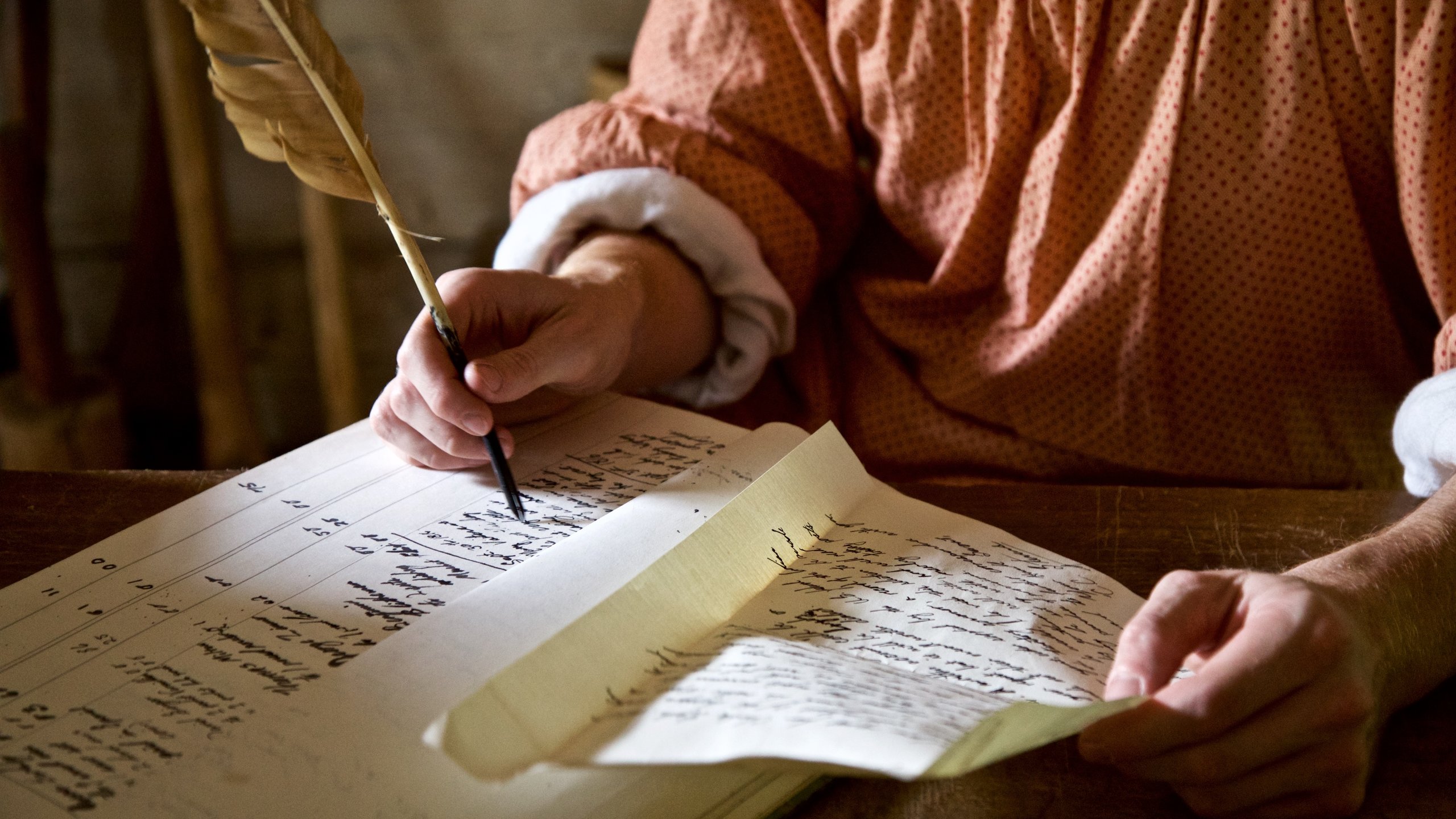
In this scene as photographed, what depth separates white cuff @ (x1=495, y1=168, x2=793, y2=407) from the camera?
0.84 metres

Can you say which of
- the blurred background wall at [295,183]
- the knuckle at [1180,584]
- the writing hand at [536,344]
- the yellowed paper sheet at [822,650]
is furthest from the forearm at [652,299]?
the blurred background wall at [295,183]

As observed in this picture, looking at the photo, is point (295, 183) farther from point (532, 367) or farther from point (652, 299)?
point (532, 367)

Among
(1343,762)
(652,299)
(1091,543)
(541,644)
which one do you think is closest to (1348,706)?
(1343,762)

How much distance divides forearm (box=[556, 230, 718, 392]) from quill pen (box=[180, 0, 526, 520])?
0.49 feet

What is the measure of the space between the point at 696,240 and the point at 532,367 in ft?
0.87

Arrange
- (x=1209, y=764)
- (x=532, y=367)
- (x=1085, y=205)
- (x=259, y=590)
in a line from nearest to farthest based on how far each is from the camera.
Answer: (x=1209, y=764), (x=259, y=590), (x=532, y=367), (x=1085, y=205)

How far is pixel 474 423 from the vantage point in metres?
0.60

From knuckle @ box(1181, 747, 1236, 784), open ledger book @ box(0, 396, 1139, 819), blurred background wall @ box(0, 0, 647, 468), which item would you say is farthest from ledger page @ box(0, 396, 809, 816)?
blurred background wall @ box(0, 0, 647, 468)

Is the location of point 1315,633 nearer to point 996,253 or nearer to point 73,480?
point 996,253

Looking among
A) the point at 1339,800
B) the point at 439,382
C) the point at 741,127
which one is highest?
the point at 741,127

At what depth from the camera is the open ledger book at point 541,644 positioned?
38cm

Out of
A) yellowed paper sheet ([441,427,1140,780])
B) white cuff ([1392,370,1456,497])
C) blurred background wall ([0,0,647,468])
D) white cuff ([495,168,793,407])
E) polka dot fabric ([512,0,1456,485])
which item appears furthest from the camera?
blurred background wall ([0,0,647,468])

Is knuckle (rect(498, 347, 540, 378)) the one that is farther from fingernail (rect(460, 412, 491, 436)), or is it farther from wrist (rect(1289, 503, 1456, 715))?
wrist (rect(1289, 503, 1456, 715))

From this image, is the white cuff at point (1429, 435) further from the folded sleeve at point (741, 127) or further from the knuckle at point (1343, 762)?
the folded sleeve at point (741, 127)
